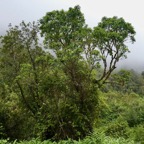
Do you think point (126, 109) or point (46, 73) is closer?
point (46, 73)

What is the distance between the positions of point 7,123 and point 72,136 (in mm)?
7013

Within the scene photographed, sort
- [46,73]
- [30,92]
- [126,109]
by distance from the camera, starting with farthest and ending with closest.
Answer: [126,109], [30,92], [46,73]

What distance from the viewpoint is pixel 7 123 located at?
2231 centimetres

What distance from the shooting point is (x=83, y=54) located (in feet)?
54.2

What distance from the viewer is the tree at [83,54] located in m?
16.3

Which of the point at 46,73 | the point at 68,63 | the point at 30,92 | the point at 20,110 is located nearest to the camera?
the point at 68,63

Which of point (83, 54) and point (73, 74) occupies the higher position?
point (83, 54)

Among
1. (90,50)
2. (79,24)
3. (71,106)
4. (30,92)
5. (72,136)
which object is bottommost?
(72,136)

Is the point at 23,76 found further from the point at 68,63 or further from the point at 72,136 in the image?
the point at 72,136

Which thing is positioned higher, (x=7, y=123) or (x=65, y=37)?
(x=65, y=37)

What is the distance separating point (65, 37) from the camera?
1706cm

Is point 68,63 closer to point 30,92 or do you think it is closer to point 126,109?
point 30,92

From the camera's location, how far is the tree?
16.3m

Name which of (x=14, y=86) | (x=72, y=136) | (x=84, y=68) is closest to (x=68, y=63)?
(x=84, y=68)
